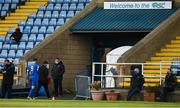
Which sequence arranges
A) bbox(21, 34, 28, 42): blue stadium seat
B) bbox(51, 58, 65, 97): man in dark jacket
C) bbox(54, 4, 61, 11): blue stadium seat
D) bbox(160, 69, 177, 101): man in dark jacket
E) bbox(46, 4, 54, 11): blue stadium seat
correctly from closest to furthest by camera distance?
bbox(160, 69, 177, 101): man in dark jacket < bbox(51, 58, 65, 97): man in dark jacket < bbox(21, 34, 28, 42): blue stadium seat < bbox(54, 4, 61, 11): blue stadium seat < bbox(46, 4, 54, 11): blue stadium seat

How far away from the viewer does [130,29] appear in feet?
147

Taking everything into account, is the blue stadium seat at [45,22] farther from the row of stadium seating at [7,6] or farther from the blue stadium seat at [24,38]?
the row of stadium seating at [7,6]

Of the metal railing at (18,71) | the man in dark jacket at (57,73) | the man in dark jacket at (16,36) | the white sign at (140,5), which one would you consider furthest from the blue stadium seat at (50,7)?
the man in dark jacket at (57,73)

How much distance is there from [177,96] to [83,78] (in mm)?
5013

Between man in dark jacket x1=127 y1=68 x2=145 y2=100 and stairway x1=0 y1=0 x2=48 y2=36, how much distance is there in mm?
12650

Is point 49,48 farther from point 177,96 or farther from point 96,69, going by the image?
point 177,96

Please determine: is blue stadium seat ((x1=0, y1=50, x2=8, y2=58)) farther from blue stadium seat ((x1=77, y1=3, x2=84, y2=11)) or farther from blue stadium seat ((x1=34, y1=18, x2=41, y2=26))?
blue stadium seat ((x1=77, y1=3, x2=84, y2=11))

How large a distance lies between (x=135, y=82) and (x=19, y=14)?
1409 centimetres

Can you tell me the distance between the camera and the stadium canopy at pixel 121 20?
44875 mm

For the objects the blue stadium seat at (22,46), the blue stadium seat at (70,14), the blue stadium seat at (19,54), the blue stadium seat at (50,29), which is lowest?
the blue stadium seat at (19,54)

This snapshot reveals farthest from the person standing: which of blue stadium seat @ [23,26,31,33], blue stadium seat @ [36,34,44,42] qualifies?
blue stadium seat @ [23,26,31,33]

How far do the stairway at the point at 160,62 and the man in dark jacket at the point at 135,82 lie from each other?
1.26 meters

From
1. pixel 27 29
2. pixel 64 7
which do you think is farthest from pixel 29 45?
pixel 64 7

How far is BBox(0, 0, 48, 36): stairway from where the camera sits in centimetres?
4922
